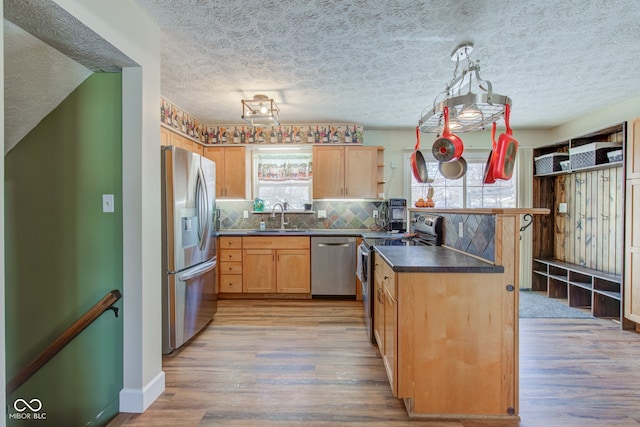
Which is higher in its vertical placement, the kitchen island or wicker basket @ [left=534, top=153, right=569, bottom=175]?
wicker basket @ [left=534, top=153, right=569, bottom=175]

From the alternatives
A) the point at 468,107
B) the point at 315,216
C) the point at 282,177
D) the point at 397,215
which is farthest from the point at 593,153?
the point at 282,177

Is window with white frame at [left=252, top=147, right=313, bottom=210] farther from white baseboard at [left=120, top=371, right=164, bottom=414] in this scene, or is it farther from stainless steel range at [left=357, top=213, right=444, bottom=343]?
white baseboard at [left=120, top=371, right=164, bottom=414]

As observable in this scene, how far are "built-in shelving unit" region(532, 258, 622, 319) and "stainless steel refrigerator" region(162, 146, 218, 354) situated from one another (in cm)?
411

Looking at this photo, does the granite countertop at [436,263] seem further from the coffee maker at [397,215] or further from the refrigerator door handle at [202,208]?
the coffee maker at [397,215]

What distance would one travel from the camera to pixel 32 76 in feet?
5.37

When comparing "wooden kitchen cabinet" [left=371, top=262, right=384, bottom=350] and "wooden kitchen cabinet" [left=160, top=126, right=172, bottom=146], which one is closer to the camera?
"wooden kitchen cabinet" [left=371, top=262, right=384, bottom=350]

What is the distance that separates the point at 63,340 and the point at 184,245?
3.22 feet

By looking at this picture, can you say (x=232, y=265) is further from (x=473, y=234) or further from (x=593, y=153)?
(x=593, y=153)

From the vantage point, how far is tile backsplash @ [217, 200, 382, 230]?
4402 millimetres

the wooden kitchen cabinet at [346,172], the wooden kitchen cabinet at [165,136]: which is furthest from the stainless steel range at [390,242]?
the wooden kitchen cabinet at [165,136]

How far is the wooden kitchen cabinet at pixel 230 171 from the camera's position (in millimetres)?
4156

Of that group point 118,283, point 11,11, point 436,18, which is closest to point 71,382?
point 118,283

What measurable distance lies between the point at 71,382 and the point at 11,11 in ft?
6.69

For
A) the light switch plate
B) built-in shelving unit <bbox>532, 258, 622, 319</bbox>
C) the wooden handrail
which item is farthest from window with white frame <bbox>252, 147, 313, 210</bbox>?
built-in shelving unit <bbox>532, 258, 622, 319</bbox>
